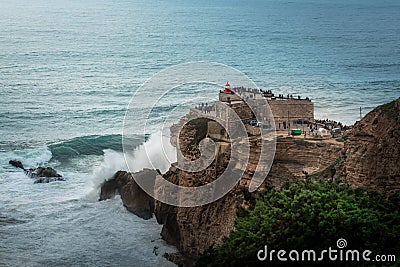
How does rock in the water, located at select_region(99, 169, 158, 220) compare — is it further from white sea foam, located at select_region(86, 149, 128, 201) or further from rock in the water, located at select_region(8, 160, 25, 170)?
rock in the water, located at select_region(8, 160, 25, 170)

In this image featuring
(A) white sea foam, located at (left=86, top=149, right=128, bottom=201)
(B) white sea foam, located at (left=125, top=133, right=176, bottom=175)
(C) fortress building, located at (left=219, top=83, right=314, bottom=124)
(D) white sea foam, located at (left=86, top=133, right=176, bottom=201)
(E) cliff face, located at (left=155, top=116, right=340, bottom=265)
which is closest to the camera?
(E) cliff face, located at (left=155, top=116, right=340, bottom=265)

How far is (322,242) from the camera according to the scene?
17828 mm

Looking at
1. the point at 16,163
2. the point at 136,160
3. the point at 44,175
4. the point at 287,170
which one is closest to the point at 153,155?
the point at 136,160

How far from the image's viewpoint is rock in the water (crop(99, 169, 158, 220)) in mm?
31786

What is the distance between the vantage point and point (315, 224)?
18453mm

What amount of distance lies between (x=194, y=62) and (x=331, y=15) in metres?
81.5

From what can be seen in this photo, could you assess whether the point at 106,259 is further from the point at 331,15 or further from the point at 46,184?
the point at 331,15

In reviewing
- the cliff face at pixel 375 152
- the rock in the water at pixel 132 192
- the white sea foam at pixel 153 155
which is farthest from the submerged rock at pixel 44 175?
the cliff face at pixel 375 152

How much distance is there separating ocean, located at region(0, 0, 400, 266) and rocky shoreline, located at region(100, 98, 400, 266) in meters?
1.35

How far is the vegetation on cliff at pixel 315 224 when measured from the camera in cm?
1794

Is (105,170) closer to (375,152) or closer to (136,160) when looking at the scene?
(136,160)

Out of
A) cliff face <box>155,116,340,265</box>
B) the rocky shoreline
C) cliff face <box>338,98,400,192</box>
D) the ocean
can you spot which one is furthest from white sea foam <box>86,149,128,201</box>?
cliff face <box>338,98,400,192</box>

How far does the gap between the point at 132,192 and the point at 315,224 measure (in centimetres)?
1550

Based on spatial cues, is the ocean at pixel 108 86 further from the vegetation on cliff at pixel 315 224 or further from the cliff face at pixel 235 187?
the vegetation on cliff at pixel 315 224
